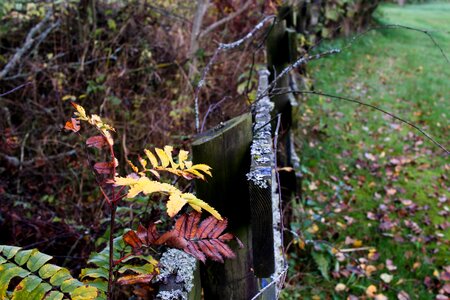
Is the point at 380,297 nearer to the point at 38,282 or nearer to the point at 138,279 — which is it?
the point at 138,279

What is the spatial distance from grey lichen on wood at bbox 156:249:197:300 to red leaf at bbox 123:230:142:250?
9cm

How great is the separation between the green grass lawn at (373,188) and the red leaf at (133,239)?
133 cm

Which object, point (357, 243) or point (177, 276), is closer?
point (177, 276)

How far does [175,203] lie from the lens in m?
0.97

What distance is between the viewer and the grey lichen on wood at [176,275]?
1.05 metres

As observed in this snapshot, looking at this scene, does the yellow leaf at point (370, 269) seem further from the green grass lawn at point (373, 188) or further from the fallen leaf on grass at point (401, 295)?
the fallen leaf on grass at point (401, 295)

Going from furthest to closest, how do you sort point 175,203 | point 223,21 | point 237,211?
point 223,21 → point 237,211 → point 175,203

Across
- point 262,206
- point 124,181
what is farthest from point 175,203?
point 262,206

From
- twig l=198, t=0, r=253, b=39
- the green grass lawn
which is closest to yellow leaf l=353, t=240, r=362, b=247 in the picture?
the green grass lawn

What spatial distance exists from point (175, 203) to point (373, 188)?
3.84m

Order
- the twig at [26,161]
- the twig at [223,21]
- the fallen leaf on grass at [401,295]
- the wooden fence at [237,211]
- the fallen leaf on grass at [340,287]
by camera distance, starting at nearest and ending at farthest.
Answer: the wooden fence at [237,211] < the fallen leaf on grass at [401,295] < the fallen leaf on grass at [340,287] < the twig at [26,161] < the twig at [223,21]

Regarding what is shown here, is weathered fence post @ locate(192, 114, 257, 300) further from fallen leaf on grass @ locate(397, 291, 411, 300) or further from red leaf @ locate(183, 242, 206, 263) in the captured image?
fallen leaf on grass @ locate(397, 291, 411, 300)

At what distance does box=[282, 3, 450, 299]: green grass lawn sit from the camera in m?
3.15

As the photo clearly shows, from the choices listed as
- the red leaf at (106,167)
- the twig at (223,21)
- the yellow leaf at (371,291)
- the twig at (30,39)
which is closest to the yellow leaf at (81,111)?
the red leaf at (106,167)
